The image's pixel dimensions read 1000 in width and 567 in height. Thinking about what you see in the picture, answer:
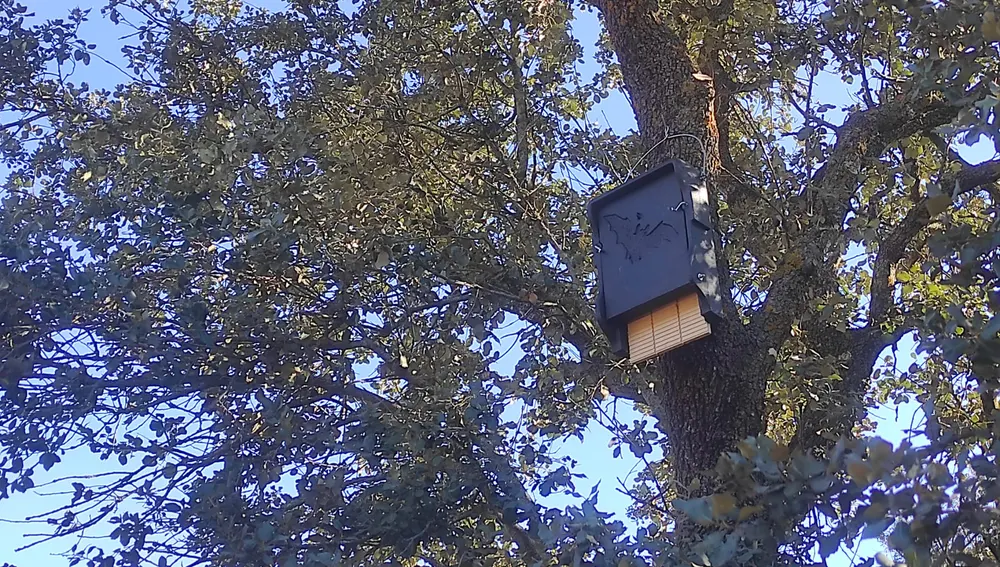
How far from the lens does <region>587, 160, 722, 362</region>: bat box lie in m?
2.79

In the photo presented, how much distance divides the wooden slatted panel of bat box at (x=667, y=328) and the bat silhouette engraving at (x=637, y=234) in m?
0.19

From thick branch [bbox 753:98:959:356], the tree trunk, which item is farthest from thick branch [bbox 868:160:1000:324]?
the tree trunk

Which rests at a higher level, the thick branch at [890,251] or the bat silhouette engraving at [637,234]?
the thick branch at [890,251]

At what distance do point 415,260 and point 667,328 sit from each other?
1.08 metres

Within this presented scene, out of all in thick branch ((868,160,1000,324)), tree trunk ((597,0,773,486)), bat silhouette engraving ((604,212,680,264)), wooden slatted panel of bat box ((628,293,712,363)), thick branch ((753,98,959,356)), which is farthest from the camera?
thick branch ((868,160,1000,324))

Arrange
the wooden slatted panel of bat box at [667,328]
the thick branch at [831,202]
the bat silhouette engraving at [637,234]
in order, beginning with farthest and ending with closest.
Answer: the thick branch at [831,202] → the bat silhouette engraving at [637,234] → the wooden slatted panel of bat box at [667,328]

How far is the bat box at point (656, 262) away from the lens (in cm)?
279

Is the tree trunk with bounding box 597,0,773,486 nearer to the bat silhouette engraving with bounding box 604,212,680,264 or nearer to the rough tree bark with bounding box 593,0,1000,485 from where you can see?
the rough tree bark with bounding box 593,0,1000,485

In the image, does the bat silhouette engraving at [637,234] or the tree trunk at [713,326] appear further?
the tree trunk at [713,326]

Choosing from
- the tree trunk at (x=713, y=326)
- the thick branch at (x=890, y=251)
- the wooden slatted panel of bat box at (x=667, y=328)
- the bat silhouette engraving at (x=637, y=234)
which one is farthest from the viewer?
the thick branch at (x=890, y=251)

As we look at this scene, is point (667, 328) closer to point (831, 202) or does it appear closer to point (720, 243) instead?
point (720, 243)

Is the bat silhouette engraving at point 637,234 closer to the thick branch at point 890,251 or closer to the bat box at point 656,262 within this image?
the bat box at point 656,262

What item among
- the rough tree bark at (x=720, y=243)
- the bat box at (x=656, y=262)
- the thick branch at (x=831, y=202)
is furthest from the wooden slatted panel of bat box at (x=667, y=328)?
the thick branch at (x=831, y=202)

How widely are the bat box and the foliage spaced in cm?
48
